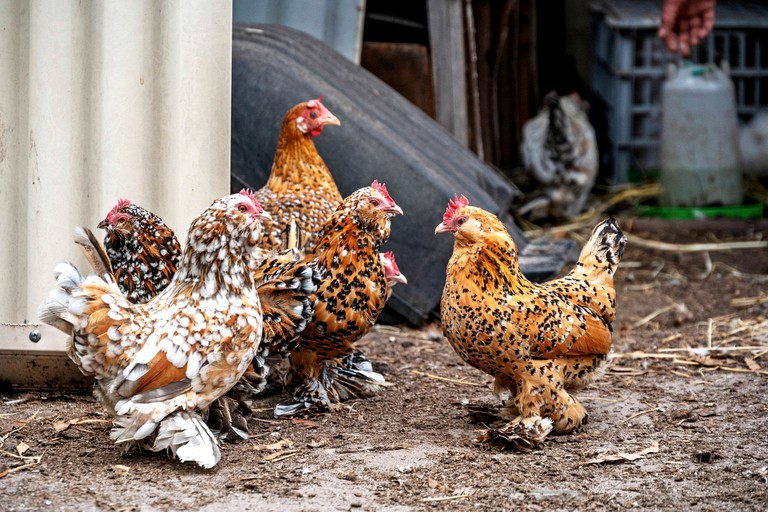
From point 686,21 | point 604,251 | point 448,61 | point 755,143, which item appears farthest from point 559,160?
point 604,251

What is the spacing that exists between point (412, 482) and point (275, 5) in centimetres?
432

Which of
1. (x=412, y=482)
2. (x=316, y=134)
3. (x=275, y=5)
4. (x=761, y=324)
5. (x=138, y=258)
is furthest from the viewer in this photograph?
(x=275, y=5)

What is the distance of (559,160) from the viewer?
8461mm

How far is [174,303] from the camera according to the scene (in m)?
3.76

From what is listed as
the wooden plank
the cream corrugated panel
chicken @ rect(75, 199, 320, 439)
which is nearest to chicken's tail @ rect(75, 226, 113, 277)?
Answer: chicken @ rect(75, 199, 320, 439)

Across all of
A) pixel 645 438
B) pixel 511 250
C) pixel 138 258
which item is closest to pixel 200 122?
pixel 138 258

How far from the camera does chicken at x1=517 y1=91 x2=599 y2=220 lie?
8430 mm

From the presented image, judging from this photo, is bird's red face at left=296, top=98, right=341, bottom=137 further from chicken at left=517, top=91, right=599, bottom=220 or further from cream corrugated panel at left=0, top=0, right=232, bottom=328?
chicken at left=517, top=91, right=599, bottom=220

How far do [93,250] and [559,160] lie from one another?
524cm

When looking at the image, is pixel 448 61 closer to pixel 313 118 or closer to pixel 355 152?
pixel 355 152

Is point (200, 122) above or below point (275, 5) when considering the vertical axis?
below

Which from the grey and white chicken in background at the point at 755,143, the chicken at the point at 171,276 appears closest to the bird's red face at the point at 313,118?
the chicken at the point at 171,276

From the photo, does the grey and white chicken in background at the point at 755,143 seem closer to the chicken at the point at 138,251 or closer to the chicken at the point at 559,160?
the chicken at the point at 559,160

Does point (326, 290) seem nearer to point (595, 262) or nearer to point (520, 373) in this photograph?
point (520, 373)
